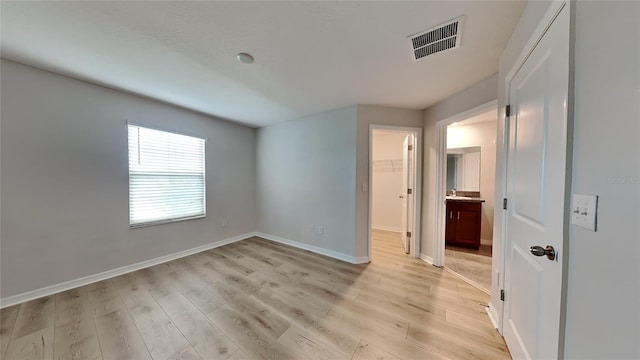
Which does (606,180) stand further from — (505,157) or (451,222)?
(451,222)

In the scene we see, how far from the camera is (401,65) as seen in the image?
190 centimetres

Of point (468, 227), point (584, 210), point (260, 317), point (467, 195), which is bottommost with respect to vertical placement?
point (260, 317)

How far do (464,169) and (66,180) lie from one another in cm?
612

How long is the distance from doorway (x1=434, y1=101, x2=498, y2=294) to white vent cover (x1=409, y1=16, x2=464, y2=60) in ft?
3.81

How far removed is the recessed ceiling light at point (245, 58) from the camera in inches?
69.8

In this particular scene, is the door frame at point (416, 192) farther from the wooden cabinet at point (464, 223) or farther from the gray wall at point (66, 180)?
the gray wall at point (66, 180)

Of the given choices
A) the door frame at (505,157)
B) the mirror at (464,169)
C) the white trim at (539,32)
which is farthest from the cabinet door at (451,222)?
the white trim at (539,32)

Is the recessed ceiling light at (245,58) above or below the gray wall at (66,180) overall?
above

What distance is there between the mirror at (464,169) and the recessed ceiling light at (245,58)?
4.08 meters

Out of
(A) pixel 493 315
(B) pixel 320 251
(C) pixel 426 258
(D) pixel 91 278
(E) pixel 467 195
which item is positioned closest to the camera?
(A) pixel 493 315

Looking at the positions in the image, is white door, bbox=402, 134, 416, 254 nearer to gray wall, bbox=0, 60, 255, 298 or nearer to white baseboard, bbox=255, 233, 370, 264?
white baseboard, bbox=255, 233, 370, 264

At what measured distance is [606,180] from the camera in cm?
65

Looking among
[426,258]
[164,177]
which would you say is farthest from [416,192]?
[164,177]

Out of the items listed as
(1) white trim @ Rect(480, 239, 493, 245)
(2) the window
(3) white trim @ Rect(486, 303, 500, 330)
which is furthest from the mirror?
(2) the window
